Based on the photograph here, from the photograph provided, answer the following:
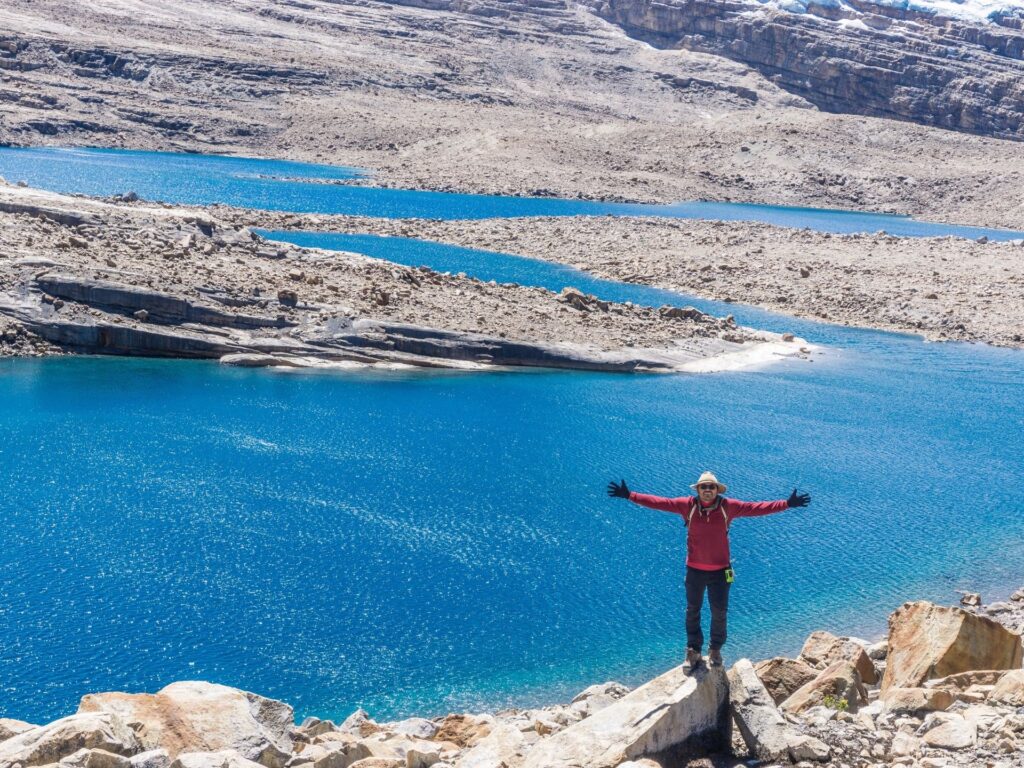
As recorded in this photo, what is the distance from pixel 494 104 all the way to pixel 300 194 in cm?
6205

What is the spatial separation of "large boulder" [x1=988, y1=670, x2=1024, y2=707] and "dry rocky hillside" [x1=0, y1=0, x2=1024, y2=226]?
85.8 metres

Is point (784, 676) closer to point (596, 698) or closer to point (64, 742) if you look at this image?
point (596, 698)

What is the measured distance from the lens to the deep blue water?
77250 millimetres

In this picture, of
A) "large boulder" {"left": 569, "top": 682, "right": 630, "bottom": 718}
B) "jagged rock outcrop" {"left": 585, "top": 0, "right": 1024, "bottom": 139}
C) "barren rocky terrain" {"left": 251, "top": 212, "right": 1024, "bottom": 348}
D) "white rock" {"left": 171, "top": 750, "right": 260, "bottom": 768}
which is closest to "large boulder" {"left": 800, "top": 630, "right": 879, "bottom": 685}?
"large boulder" {"left": 569, "top": 682, "right": 630, "bottom": 718}

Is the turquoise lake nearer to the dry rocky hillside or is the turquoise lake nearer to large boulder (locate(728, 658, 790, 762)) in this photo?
large boulder (locate(728, 658, 790, 762))

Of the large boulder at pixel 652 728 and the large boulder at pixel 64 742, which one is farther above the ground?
the large boulder at pixel 652 728

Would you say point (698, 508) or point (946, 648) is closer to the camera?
point (698, 508)

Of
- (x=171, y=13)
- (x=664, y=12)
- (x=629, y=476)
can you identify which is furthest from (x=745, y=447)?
(x=664, y=12)

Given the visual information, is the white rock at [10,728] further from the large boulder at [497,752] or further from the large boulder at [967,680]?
the large boulder at [967,680]

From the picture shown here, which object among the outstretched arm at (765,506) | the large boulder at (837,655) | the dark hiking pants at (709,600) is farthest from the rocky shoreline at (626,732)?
the outstretched arm at (765,506)

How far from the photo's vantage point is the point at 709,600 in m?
12.3

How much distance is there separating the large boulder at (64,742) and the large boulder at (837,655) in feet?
31.9

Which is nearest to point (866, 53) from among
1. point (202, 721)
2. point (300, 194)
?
point (300, 194)

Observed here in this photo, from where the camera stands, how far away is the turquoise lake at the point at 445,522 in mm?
18688
